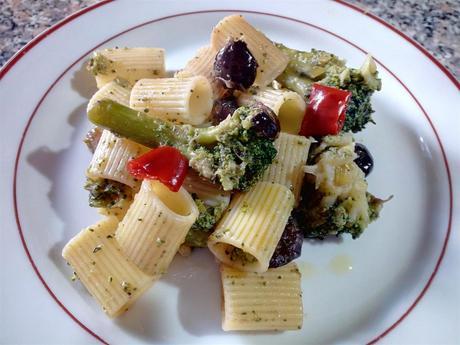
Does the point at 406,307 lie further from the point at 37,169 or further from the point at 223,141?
the point at 37,169

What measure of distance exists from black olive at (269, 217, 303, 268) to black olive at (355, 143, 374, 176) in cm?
42

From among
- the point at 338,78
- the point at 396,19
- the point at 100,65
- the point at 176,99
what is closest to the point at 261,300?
the point at 176,99

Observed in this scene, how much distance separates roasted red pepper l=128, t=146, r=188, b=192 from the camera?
64.4 inches

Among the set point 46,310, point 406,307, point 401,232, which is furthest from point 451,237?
point 46,310

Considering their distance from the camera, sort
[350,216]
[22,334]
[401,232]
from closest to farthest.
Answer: [22,334]
[350,216]
[401,232]

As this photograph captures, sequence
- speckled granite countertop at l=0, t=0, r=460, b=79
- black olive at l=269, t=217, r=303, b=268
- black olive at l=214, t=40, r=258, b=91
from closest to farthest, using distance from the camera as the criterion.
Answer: black olive at l=269, t=217, r=303, b=268, black olive at l=214, t=40, r=258, b=91, speckled granite countertop at l=0, t=0, r=460, b=79

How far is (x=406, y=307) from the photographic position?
5.46 ft

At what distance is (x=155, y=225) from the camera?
1.59 metres

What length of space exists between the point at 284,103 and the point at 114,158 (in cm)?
65

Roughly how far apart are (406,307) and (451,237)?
33 cm

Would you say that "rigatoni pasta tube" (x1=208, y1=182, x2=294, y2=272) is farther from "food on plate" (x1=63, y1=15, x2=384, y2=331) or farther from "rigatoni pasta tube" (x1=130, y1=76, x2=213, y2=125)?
"rigatoni pasta tube" (x1=130, y1=76, x2=213, y2=125)

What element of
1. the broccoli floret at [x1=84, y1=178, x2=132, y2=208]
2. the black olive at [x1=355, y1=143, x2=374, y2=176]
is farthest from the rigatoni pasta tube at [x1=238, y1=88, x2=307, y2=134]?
the broccoli floret at [x1=84, y1=178, x2=132, y2=208]

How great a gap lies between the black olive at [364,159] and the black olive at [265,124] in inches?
16.7

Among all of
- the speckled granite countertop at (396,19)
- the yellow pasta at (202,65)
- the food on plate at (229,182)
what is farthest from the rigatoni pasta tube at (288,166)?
the speckled granite countertop at (396,19)
